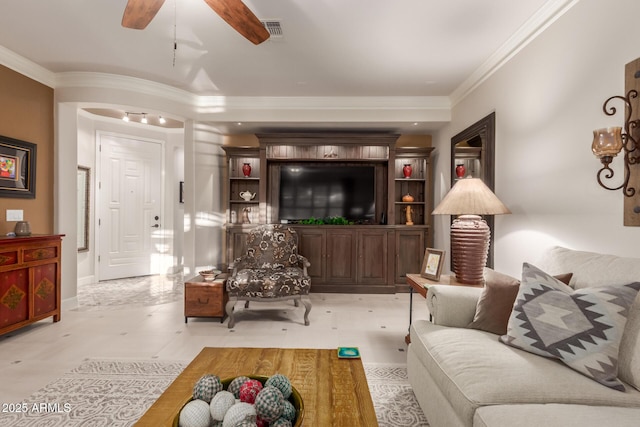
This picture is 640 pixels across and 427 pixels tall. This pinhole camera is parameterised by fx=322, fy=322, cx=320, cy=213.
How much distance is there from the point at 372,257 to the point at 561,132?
113 inches

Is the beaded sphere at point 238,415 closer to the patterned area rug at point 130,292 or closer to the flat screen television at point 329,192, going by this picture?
the patterned area rug at point 130,292

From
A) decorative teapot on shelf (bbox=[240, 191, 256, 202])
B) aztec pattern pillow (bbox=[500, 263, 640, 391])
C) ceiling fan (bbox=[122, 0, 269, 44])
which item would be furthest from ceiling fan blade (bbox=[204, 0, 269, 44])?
decorative teapot on shelf (bbox=[240, 191, 256, 202])

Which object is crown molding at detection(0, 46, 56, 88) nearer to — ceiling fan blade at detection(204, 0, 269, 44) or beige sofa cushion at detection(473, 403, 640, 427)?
ceiling fan blade at detection(204, 0, 269, 44)

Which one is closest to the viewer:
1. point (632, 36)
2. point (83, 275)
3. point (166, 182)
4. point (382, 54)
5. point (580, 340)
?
point (580, 340)

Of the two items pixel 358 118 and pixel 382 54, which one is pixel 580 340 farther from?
pixel 358 118

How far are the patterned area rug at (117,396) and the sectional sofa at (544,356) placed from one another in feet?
0.79

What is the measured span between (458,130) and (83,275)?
5.92m

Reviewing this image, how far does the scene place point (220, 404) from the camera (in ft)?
3.42

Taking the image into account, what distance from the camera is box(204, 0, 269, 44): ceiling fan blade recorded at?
6.11 ft

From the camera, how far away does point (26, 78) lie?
343 cm

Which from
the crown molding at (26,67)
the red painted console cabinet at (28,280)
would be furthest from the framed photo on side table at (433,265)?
the crown molding at (26,67)

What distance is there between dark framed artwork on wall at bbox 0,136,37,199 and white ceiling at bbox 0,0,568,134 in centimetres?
94

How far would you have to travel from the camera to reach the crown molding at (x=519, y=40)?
7.64 ft

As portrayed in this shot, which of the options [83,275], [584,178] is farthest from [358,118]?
[83,275]
